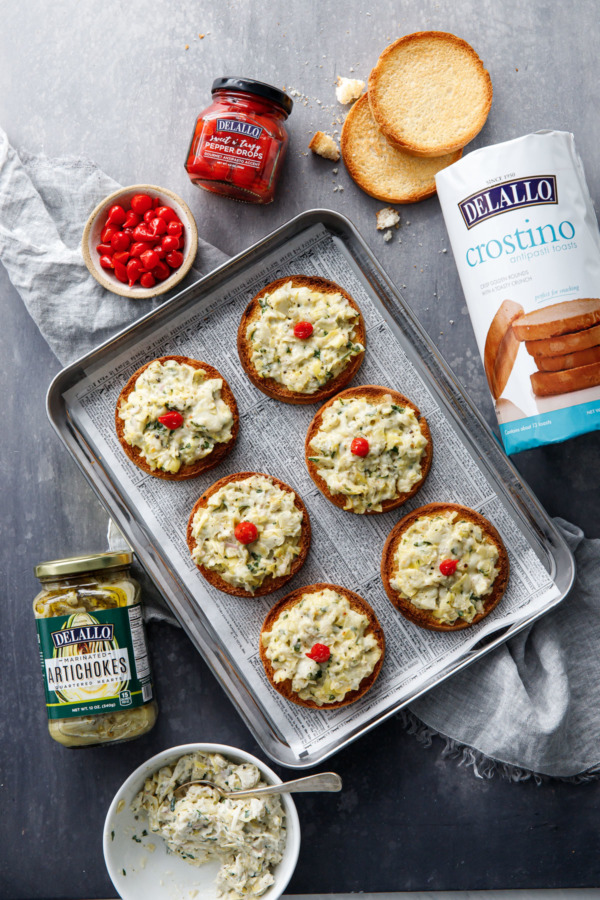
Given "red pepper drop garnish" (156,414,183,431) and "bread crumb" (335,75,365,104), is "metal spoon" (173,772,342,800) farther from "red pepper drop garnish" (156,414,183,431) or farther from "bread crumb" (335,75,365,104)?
"bread crumb" (335,75,365,104)

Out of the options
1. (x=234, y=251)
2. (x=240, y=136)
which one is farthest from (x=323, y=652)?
(x=240, y=136)

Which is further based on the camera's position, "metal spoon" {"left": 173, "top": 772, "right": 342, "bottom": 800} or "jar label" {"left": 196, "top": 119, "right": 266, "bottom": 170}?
"jar label" {"left": 196, "top": 119, "right": 266, "bottom": 170}

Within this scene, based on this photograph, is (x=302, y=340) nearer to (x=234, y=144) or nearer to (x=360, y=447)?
(x=360, y=447)

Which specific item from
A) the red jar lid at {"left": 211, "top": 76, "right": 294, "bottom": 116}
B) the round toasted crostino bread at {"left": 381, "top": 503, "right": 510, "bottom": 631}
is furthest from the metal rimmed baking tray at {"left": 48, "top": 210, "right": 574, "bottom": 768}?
the red jar lid at {"left": 211, "top": 76, "right": 294, "bottom": 116}

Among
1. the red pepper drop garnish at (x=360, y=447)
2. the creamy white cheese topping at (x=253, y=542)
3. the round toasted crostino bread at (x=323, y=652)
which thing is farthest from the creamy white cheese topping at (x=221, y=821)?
the red pepper drop garnish at (x=360, y=447)

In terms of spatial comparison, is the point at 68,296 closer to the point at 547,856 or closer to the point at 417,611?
the point at 417,611
